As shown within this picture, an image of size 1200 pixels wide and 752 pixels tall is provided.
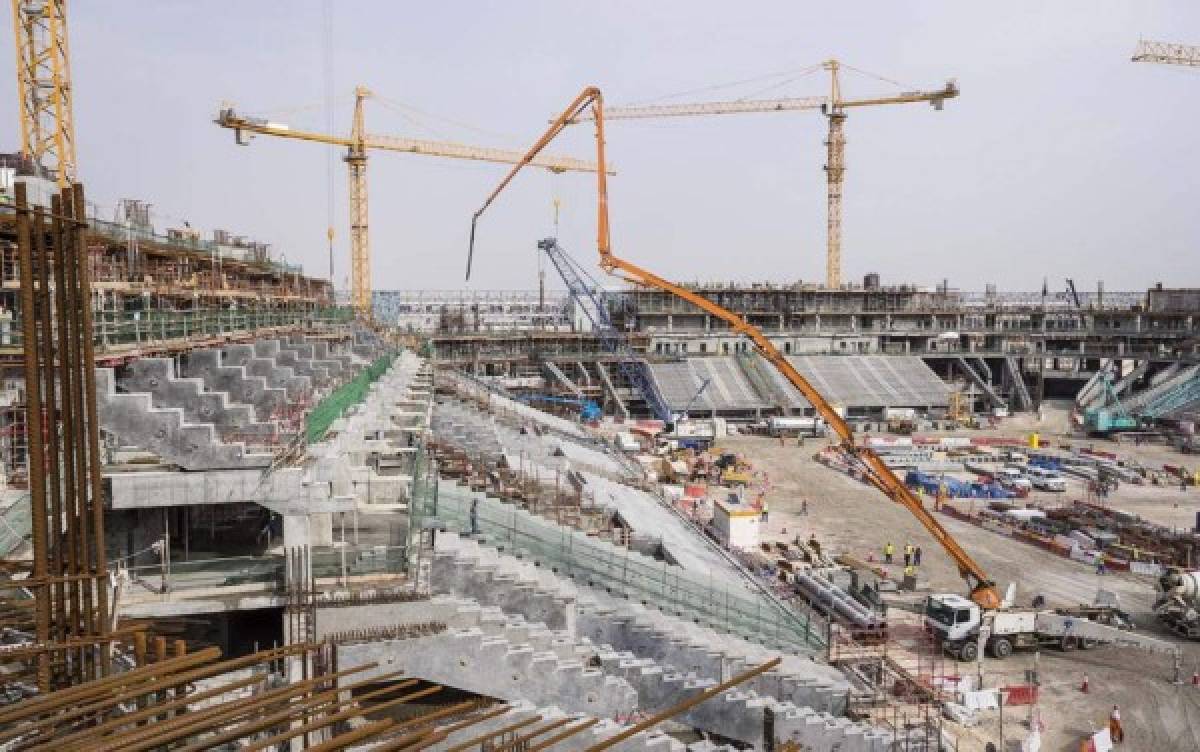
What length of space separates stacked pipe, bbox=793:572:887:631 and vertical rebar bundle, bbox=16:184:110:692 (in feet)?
58.4

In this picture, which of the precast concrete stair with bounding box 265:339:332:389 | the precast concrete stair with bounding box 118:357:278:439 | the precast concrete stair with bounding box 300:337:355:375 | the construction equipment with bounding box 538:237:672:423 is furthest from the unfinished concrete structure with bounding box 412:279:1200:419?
the precast concrete stair with bounding box 118:357:278:439

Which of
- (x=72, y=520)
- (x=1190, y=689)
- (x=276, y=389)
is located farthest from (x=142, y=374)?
(x=1190, y=689)

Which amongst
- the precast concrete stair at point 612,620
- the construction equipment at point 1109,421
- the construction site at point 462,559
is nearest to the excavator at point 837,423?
the construction site at point 462,559

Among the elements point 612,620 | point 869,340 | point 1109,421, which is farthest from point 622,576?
point 869,340

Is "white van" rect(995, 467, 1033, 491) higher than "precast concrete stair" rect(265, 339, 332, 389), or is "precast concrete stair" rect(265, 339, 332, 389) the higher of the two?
"precast concrete stair" rect(265, 339, 332, 389)

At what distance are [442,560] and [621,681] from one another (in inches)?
160

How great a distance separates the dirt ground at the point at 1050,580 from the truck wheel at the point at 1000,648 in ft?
1.10

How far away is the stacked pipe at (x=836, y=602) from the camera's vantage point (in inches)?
894

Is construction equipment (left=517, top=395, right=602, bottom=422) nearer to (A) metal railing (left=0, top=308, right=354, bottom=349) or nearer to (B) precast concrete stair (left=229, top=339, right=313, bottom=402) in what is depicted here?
(A) metal railing (left=0, top=308, right=354, bottom=349)

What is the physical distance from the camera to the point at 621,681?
14.2 m

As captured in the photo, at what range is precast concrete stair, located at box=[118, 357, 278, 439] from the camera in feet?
55.1

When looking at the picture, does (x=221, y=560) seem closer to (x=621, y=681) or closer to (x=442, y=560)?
(x=442, y=560)

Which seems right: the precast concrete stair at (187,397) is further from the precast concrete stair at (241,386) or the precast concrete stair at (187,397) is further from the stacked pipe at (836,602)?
the stacked pipe at (836,602)

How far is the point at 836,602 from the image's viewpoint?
24.0 m
